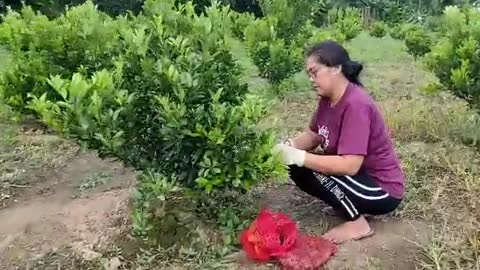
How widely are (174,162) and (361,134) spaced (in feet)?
3.12

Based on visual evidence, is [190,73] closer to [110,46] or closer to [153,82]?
[153,82]

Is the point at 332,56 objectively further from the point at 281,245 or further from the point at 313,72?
the point at 281,245

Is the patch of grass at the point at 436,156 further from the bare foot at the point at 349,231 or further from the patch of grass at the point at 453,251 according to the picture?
the bare foot at the point at 349,231

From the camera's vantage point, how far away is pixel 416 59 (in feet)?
36.6

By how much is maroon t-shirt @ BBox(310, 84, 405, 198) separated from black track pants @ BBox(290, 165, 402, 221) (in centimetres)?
5

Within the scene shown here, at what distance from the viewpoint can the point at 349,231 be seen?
3496 millimetres

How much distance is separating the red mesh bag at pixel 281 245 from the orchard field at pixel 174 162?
0.09 m

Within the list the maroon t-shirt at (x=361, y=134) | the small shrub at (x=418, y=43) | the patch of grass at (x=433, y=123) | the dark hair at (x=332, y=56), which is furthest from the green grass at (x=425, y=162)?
the small shrub at (x=418, y=43)

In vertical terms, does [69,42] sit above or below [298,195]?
above

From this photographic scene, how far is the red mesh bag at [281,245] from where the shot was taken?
317 cm

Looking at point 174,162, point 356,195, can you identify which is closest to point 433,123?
point 356,195

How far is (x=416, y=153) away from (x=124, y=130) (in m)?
2.58

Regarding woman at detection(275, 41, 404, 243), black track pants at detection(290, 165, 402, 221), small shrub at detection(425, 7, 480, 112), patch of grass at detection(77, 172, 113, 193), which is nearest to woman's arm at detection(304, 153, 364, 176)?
woman at detection(275, 41, 404, 243)

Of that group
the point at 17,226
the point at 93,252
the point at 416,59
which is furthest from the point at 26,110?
the point at 416,59
